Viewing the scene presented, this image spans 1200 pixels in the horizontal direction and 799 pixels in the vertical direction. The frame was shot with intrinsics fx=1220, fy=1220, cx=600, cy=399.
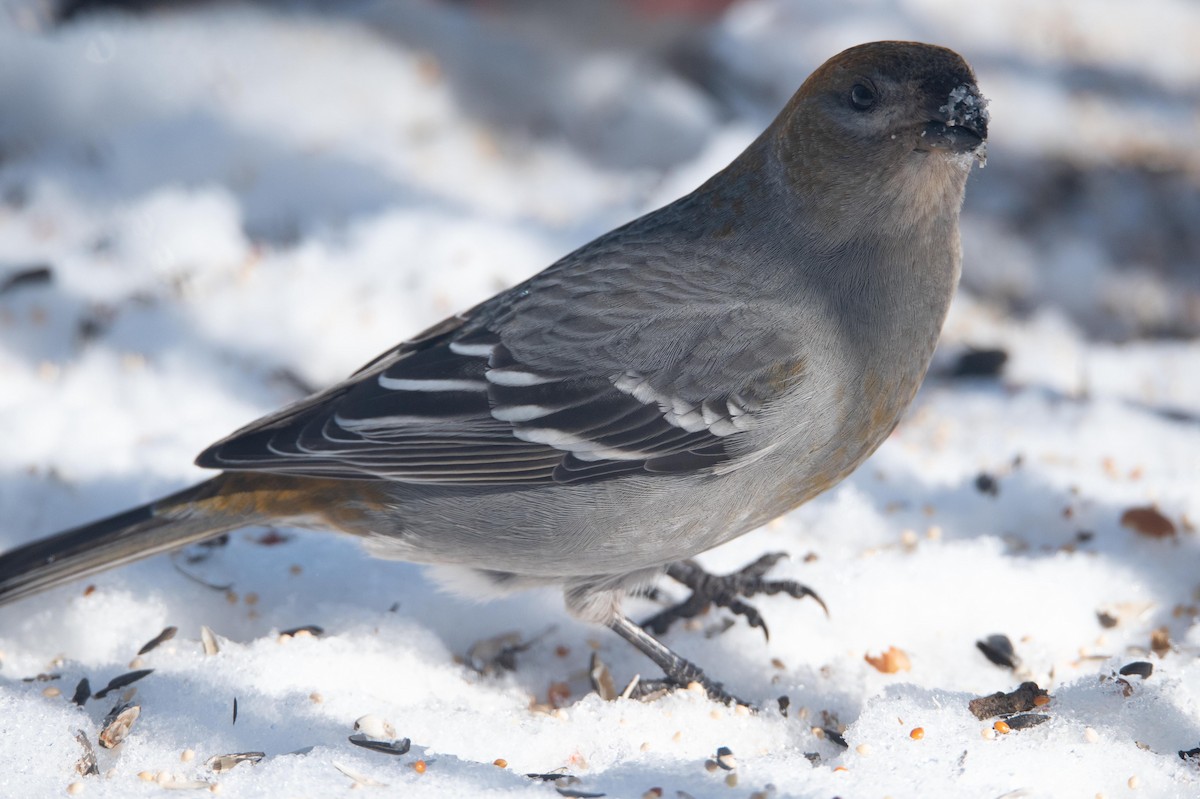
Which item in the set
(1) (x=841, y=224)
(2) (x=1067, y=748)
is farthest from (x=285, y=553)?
(2) (x=1067, y=748)

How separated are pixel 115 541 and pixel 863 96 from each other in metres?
2.27

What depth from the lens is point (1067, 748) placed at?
2689mm

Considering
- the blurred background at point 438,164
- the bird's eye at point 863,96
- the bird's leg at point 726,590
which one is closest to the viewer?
the bird's eye at point 863,96

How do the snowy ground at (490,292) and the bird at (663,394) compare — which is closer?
the snowy ground at (490,292)

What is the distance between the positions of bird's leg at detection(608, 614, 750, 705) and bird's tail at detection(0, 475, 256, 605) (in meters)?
1.06

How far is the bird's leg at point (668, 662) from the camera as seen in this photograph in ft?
10.6

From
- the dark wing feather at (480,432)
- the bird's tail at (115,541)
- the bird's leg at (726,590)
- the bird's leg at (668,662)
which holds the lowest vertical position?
the bird's tail at (115,541)

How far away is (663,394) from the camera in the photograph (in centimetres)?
306

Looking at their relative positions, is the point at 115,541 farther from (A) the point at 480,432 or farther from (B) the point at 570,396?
(B) the point at 570,396

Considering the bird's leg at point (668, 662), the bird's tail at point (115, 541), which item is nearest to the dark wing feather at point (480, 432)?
the bird's tail at point (115, 541)

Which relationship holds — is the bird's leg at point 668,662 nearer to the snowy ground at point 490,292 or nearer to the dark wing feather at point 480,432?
the snowy ground at point 490,292

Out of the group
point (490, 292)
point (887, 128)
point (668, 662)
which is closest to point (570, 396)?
point (668, 662)

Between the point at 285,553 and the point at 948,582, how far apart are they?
2.03 m

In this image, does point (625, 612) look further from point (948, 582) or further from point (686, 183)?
point (686, 183)
